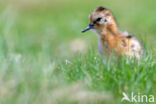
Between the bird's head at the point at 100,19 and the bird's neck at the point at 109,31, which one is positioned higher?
the bird's head at the point at 100,19

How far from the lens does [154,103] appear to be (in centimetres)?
491

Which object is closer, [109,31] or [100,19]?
[100,19]

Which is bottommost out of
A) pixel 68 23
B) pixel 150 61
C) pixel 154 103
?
pixel 154 103

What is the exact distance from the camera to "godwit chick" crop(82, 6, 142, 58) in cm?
654

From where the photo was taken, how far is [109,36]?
6715 mm

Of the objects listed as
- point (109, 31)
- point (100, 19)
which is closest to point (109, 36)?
point (109, 31)

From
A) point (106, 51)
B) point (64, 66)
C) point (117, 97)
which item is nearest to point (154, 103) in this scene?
point (117, 97)

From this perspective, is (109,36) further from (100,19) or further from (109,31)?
(100,19)

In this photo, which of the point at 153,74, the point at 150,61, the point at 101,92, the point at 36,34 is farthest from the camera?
the point at 36,34

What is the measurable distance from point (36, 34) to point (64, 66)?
5.91 m

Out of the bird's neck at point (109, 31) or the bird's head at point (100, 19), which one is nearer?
the bird's head at point (100, 19)

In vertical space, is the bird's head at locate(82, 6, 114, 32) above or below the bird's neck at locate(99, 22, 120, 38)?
above

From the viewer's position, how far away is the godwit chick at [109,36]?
6.54 metres

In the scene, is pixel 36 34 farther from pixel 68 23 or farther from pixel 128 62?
pixel 128 62
